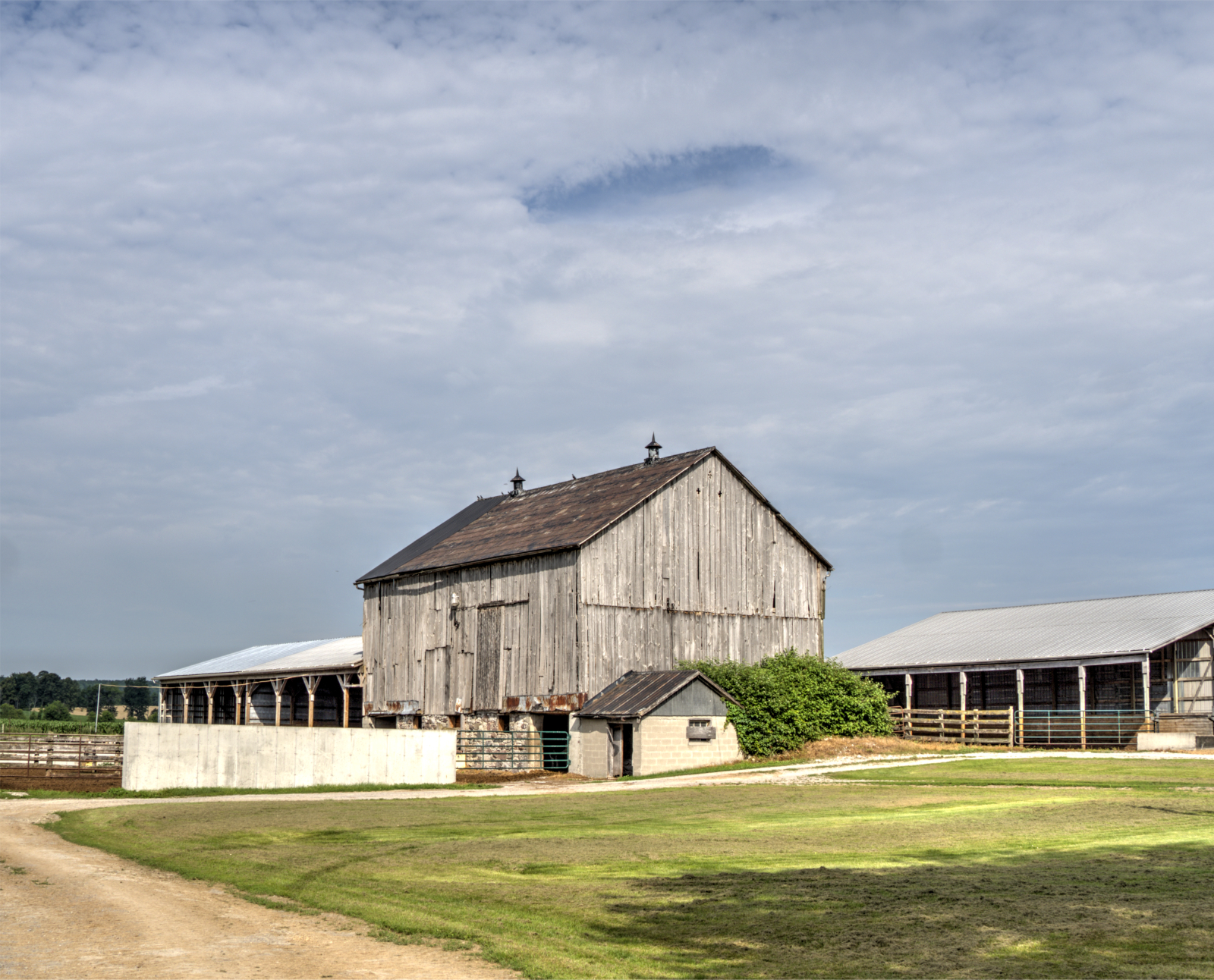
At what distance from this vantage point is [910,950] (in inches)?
415

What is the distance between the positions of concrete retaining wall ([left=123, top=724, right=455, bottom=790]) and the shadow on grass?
20.5 m

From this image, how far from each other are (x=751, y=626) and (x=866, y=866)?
98.6 ft

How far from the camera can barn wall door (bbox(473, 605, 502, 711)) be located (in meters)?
44.8

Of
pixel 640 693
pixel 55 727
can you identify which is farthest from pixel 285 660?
pixel 640 693

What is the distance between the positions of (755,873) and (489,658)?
101ft

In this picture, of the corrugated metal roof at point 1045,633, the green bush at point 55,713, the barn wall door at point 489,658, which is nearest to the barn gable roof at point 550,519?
the barn wall door at point 489,658

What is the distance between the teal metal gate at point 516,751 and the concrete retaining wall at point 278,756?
20.0 ft

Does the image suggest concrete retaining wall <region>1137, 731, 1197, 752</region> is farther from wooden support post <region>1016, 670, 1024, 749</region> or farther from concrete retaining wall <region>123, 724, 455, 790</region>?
concrete retaining wall <region>123, 724, 455, 790</region>

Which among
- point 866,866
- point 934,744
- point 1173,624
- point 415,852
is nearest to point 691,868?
point 866,866

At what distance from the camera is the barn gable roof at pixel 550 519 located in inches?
1721

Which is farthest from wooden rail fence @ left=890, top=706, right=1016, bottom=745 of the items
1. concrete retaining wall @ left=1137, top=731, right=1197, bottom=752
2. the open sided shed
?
the open sided shed

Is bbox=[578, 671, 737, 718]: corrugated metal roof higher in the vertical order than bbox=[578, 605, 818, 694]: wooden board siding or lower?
lower

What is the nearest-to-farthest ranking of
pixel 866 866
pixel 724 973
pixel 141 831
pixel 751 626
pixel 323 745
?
1. pixel 724 973
2. pixel 866 866
3. pixel 141 831
4. pixel 323 745
5. pixel 751 626

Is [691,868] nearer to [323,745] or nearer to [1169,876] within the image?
[1169,876]
